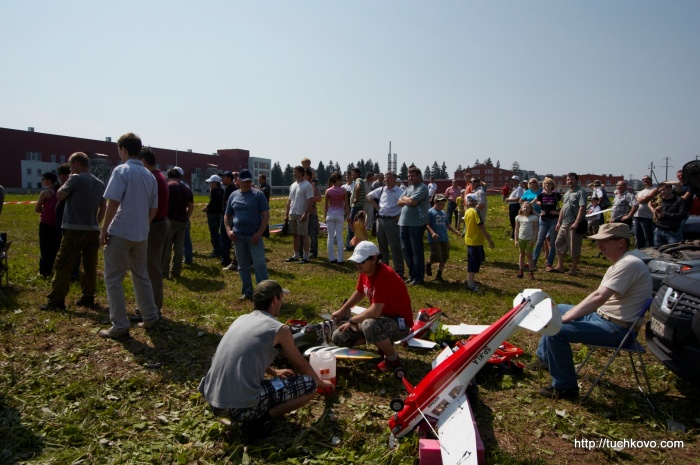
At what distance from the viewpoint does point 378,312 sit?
4.77 metres

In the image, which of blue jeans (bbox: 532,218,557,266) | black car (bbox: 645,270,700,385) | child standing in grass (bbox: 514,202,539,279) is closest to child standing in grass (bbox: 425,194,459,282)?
child standing in grass (bbox: 514,202,539,279)

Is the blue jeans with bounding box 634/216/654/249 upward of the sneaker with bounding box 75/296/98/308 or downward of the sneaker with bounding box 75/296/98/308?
upward

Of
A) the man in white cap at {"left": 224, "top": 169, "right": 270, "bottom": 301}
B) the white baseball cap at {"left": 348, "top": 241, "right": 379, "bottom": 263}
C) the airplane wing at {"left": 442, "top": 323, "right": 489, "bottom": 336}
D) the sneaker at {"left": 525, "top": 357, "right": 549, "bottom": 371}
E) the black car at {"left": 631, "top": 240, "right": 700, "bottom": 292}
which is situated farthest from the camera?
the man in white cap at {"left": 224, "top": 169, "right": 270, "bottom": 301}

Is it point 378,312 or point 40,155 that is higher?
point 40,155

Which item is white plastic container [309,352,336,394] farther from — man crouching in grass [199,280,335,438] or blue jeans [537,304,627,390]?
blue jeans [537,304,627,390]

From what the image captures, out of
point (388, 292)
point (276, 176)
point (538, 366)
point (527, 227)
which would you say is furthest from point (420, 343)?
point (276, 176)

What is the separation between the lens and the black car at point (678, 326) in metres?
3.74

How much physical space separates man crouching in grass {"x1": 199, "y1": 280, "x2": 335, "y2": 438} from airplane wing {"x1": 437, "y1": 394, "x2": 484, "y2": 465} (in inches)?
45.7

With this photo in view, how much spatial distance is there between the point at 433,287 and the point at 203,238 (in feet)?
27.3

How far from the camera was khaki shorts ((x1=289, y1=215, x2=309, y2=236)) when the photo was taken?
33.5ft

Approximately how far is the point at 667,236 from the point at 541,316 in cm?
767

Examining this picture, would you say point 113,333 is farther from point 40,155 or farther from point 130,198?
point 40,155

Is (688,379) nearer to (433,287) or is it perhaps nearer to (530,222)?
(433,287)

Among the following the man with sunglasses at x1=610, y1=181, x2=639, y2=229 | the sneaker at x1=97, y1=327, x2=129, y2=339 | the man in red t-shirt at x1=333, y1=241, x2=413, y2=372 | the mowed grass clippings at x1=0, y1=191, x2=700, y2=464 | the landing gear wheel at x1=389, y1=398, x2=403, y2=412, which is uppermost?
the man with sunglasses at x1=610, y1=181, x2=639, y2=229
